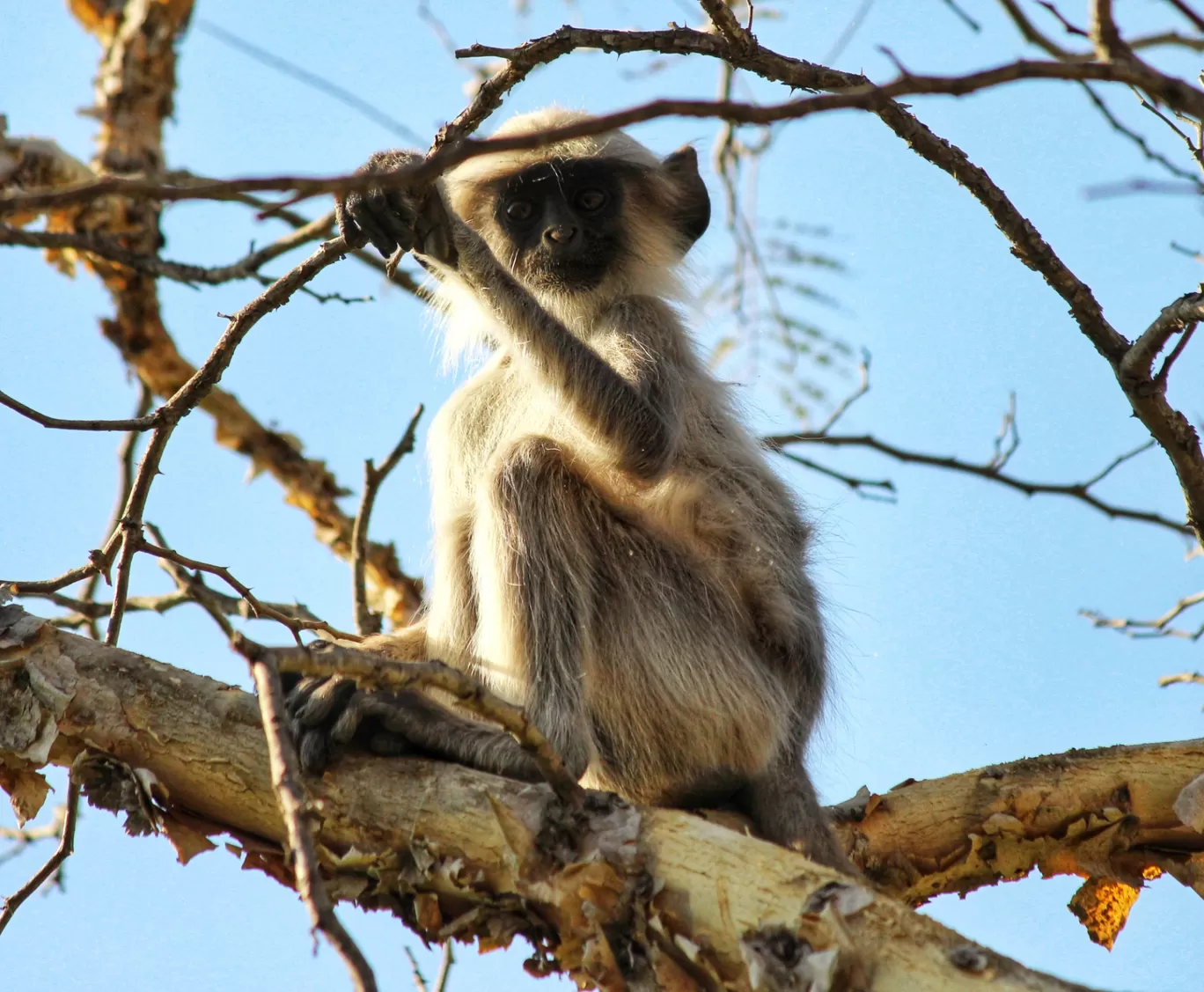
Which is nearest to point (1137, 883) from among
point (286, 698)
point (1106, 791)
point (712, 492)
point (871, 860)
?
point (1106, 791)

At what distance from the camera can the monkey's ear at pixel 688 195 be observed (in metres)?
6.18

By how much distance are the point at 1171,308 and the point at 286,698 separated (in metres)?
2.75

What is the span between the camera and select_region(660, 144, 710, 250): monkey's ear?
618 cm

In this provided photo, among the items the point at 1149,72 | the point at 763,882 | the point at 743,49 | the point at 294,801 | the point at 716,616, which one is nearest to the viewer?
the point at 1149,72

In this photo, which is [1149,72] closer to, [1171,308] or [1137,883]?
[1171,308]

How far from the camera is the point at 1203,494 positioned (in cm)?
408

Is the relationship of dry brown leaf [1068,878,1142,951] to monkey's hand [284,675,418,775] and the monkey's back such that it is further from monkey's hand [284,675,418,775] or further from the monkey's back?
monkey's hand [284,675,418,775]

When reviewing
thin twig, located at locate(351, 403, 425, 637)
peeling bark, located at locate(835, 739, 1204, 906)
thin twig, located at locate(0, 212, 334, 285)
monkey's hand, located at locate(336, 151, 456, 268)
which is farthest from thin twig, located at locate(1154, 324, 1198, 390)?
thin twig, located at locate(0, 212, 334, 285)

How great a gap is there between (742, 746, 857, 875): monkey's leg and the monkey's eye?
8.16ft

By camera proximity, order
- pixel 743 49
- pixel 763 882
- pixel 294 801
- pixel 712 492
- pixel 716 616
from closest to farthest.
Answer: pixel 294 801
pixel 763 882
pixel 743 49
pixel 716 616
pixel 712 492

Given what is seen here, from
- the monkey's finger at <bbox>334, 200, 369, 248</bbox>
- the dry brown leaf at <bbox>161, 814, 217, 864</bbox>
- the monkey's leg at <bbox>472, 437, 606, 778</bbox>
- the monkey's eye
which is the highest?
the monkey's eye

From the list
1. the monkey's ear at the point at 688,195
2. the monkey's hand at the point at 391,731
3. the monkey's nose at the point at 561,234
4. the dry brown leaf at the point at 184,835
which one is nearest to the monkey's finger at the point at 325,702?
the monkey's hand at the point at 391,731

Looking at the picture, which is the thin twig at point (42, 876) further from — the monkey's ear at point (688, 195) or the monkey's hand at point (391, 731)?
the monkey's ear at point (688, 195)

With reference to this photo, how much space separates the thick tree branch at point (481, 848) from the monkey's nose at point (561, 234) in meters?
2.53
